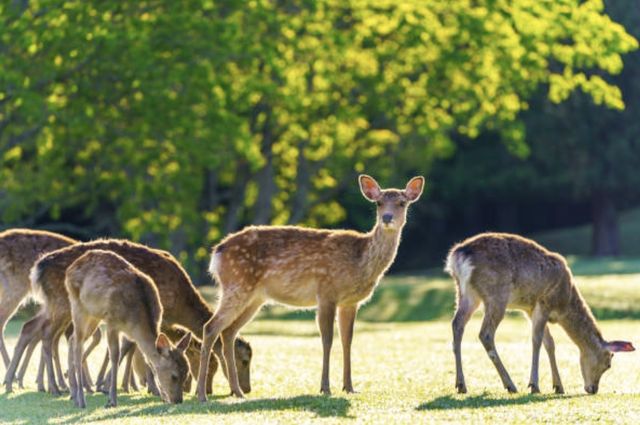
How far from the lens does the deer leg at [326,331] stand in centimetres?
1516

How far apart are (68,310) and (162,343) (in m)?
1.53

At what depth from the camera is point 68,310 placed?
15438mm

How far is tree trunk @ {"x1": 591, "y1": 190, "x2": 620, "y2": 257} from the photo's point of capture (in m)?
61.7

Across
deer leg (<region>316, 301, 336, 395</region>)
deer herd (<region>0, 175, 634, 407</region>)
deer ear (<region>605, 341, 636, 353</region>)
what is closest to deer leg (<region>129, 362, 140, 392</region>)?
deer herd (<region>0, 175, 634, 407</region>)

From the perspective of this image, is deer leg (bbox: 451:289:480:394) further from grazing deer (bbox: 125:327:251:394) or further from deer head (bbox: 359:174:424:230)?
grazing deer (bbox: 125:327:251:394)

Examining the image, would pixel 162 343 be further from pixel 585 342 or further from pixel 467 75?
pixel 467 75

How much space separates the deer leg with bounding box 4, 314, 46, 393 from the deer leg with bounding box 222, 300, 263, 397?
1.97 meters

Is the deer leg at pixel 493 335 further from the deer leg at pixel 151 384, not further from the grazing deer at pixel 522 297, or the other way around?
the deer leg at pixel 151 384

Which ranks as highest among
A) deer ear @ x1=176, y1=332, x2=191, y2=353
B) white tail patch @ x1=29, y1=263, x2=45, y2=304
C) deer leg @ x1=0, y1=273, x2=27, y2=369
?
white tail patch @ x1=29, y1=263, x2=45, y2=304

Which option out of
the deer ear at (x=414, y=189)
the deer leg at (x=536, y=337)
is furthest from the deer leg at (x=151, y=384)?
the deer leg at (x=536, y=337)

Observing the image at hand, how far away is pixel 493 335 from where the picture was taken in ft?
50.3

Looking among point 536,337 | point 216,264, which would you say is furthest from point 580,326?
point 216,264

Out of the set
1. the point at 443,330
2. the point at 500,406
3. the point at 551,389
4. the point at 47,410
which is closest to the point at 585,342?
the point at 551,389

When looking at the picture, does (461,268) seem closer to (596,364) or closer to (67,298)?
(596,364)
